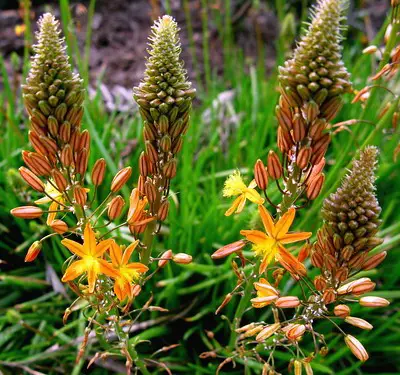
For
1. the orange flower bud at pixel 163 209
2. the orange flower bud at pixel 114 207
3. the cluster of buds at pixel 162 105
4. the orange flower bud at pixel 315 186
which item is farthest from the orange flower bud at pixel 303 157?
the orange flower bud at pixel 114 207

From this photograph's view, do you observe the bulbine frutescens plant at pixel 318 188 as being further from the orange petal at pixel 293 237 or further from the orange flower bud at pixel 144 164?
the orange flower bud at pixel 144 164

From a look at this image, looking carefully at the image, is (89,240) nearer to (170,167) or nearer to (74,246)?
(74,246)

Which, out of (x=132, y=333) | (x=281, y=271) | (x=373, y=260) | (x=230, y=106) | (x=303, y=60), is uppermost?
(x=303, y=60)

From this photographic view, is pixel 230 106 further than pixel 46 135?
Yes

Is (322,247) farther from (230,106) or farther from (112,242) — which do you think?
(230,106)

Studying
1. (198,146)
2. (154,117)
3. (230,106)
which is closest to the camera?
(154,117)

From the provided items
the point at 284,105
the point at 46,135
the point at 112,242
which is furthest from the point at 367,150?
the point at 46,135
